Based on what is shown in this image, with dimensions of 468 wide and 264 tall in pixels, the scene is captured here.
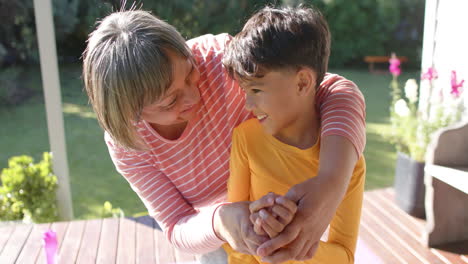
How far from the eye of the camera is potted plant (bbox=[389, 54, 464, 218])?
273 cm

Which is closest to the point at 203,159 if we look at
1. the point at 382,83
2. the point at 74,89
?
the point at 74,89

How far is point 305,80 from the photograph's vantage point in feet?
3.77

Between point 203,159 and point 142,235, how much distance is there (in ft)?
4.13

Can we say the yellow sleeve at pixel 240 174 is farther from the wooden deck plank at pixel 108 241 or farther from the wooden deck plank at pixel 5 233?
the wooden deck plank at pixel 5 233

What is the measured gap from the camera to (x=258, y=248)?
3.23ft

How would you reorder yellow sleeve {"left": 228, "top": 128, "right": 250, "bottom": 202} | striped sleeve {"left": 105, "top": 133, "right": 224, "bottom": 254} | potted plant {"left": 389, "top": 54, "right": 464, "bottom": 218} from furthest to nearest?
potted plant {"left": 389, "top": 54, "right": 464, "bottom": 218}
striped sleeve {"left": 105, "top": 133, "right": 224, "bottom": 254}
yellow sleeve {"left": 228, "top": 128, "right": 250, "bottom": 202}

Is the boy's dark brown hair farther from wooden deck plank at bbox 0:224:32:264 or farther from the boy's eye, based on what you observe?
wooden deck plank at bbox 0:224:32:264

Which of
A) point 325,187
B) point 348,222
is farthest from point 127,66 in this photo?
point 348,222

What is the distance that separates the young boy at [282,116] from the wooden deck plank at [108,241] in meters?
1.25

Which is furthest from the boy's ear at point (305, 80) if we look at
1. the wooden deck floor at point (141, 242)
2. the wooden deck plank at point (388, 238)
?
the wooden deck plank at point (388, 238)

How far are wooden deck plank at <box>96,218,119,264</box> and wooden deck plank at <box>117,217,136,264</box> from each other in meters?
0.03

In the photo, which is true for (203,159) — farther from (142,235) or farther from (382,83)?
(382,83)

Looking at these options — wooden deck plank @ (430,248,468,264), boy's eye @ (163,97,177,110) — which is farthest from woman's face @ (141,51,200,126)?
wooden deck plank @ (430,248,468,264)

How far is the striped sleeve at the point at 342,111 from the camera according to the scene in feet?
3.63
